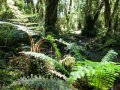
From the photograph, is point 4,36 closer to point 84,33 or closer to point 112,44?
point 112,44

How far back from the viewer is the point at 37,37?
9602mm

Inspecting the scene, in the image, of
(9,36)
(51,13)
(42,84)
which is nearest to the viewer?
(42,84)

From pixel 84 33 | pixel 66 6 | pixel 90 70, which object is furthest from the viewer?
pixel 66 6

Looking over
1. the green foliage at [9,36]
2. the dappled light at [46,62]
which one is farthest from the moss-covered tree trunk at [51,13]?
the green foliage at [9,36]

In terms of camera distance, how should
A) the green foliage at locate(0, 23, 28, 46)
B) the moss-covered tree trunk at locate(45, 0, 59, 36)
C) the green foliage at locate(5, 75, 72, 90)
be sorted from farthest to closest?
the moss-covered tree trunk at locate(45, 0, 59, 36) < the green foliage at locate(0, 23, 28, 46) < the green foliage at locate(5, 75, 72, 90)

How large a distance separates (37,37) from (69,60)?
4290 mm

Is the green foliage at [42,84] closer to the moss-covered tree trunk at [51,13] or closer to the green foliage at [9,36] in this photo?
the green foliage at [9,36]

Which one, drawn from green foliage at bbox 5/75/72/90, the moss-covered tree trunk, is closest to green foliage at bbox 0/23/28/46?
green foliage at bbox 5/75/72/90

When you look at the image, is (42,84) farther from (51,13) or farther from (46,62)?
(51,13)

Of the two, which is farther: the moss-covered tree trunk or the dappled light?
the moss-covered tree trunk

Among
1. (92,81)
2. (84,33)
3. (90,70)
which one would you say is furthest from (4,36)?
(84,33)

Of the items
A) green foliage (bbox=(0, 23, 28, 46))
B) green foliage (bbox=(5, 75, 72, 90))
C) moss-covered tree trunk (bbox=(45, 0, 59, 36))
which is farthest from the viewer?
moss-covered tree trunk (bbox=(45, 0, 59, 36))

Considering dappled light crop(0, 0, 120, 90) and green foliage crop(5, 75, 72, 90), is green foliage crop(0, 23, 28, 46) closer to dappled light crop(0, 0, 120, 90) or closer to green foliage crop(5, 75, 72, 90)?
dappled light crop(0, 0, 120, 90)

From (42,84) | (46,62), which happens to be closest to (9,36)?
(46,62)
